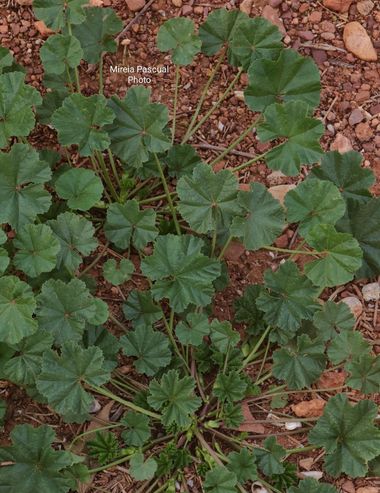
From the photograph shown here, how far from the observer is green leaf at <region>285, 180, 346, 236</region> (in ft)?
7.71

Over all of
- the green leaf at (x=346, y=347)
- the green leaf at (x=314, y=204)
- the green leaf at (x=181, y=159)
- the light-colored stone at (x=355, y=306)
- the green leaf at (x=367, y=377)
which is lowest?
the light-colored stone at (x=355, y=306)

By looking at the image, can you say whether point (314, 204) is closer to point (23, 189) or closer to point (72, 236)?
point (72, 236)

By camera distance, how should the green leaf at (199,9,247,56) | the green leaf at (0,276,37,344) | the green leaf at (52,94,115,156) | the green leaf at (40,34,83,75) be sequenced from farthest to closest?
the green leaf at (199,9,247,56)
the green leaf at (40,34,83,75)
the green leaf at (52,94,115,156)
the green leaf at (0,276,37,344)

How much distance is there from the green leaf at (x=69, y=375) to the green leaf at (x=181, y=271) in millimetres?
280

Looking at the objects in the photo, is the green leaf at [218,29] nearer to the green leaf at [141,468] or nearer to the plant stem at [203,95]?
the plant stem at [203,95]

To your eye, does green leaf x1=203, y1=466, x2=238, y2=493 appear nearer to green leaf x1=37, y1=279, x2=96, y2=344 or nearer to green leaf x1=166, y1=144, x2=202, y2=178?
green leaf x1=37, y1=279, x2=96, y2=344

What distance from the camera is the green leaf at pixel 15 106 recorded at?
7.92ft

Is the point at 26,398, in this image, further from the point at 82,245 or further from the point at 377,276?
the point at 377,276

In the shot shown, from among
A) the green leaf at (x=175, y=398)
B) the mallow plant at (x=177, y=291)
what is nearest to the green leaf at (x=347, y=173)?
the mallow plant at (x=177, y=291)

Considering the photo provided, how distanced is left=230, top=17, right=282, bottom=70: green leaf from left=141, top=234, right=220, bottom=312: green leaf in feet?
2.19

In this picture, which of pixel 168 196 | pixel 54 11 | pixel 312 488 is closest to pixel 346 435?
pixel 312 488

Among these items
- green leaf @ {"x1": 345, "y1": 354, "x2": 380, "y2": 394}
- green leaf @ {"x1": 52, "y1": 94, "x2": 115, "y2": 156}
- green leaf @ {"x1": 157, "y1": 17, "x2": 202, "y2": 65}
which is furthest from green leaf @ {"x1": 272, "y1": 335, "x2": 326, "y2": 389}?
green leaf @ {"x1": 157, "y1": 17, "x2": 202, "y2": 65}

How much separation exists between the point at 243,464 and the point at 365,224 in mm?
846

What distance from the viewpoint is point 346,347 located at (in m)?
2.42
